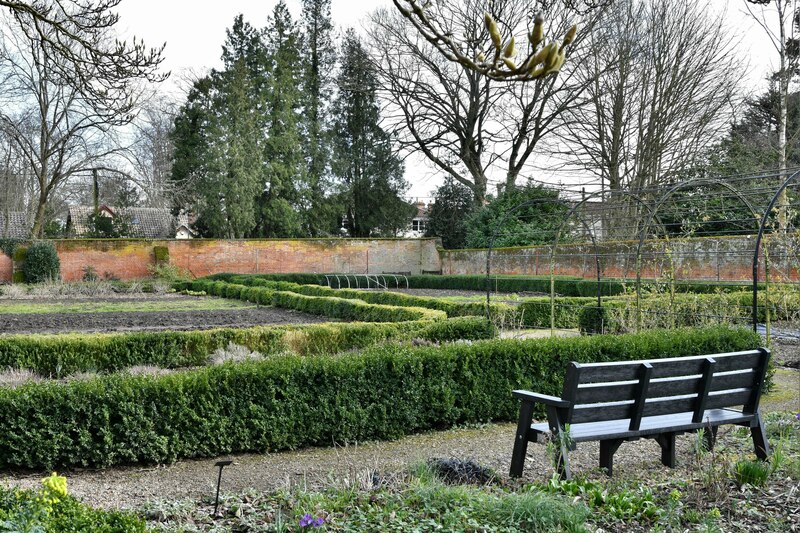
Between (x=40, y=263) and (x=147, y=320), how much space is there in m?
14.2

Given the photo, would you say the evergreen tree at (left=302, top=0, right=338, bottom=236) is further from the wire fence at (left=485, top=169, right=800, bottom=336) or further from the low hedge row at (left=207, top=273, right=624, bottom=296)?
the wire fence at (left=485, top=169, right=800, bottom=336)

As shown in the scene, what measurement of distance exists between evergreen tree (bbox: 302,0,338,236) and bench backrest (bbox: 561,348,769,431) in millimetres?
30530

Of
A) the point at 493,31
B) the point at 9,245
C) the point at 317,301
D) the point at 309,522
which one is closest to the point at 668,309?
the point at 317,301

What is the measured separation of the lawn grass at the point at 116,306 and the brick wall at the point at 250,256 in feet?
26.6

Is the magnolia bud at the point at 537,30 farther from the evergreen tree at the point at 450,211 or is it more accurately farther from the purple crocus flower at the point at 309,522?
the evergreen tree at the point at 450,211

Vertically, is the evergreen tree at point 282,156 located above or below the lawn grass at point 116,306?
above

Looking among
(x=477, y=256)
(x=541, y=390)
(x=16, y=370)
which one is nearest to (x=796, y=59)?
(x=477, y=256)

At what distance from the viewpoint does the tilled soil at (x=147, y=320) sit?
12.7m

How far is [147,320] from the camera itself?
1433 centimetres

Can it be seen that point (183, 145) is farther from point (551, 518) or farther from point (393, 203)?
point (551, 518)

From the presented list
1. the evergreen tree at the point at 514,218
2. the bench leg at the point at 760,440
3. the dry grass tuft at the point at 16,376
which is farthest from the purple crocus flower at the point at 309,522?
the evergreen tree at the point at 514,218

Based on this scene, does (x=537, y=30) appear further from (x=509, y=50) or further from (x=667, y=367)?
(x=667, y=367)

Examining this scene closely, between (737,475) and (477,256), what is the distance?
80.4ft

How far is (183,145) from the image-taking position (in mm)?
33969
